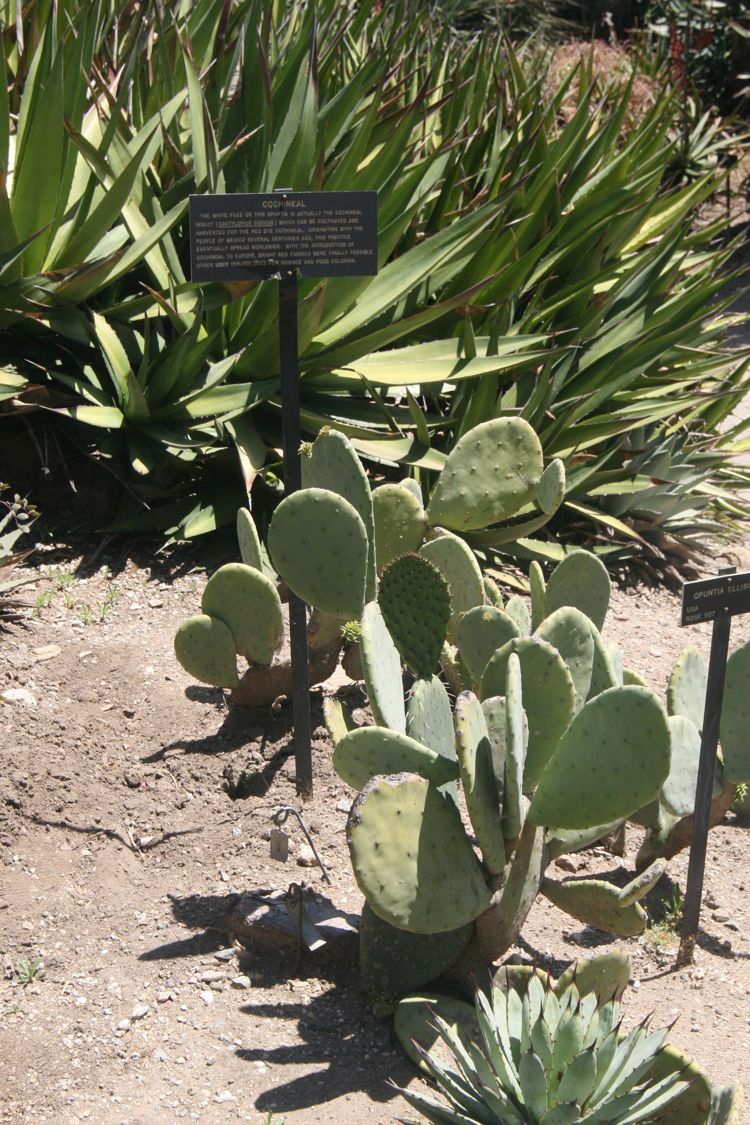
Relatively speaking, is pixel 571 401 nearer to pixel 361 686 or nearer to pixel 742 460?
pixel 361 686

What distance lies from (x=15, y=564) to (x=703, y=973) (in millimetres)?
2314

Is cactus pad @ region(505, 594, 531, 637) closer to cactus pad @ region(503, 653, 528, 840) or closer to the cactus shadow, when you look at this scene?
cactus pad @ region(503, 653, 528, 840)

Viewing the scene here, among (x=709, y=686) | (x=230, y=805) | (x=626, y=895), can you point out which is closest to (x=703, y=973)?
(x=626, y=895)

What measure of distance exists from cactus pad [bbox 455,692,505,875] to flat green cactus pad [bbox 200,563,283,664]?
3.14 feet

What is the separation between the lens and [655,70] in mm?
11578

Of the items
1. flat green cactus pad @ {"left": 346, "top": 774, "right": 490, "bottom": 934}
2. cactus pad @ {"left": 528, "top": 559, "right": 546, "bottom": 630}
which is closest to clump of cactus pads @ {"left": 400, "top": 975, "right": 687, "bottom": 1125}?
flat green cactus pad @ {"left": 346, "top": 774, "right": 490, "bottom": 934}

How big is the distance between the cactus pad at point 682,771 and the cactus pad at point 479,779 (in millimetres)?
625

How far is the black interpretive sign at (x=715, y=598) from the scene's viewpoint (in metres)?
2.71

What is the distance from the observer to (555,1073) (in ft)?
7.16

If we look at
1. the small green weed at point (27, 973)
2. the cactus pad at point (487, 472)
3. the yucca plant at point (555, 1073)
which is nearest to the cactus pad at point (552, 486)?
the cactus pad at point (487, 472)

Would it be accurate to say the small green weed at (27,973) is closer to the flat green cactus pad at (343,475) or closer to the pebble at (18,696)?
the pebble at (18,696)

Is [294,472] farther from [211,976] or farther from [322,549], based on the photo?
[211,976]

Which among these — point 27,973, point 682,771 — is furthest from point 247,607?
point 682,771

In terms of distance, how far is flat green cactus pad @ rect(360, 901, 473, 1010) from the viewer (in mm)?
2697
